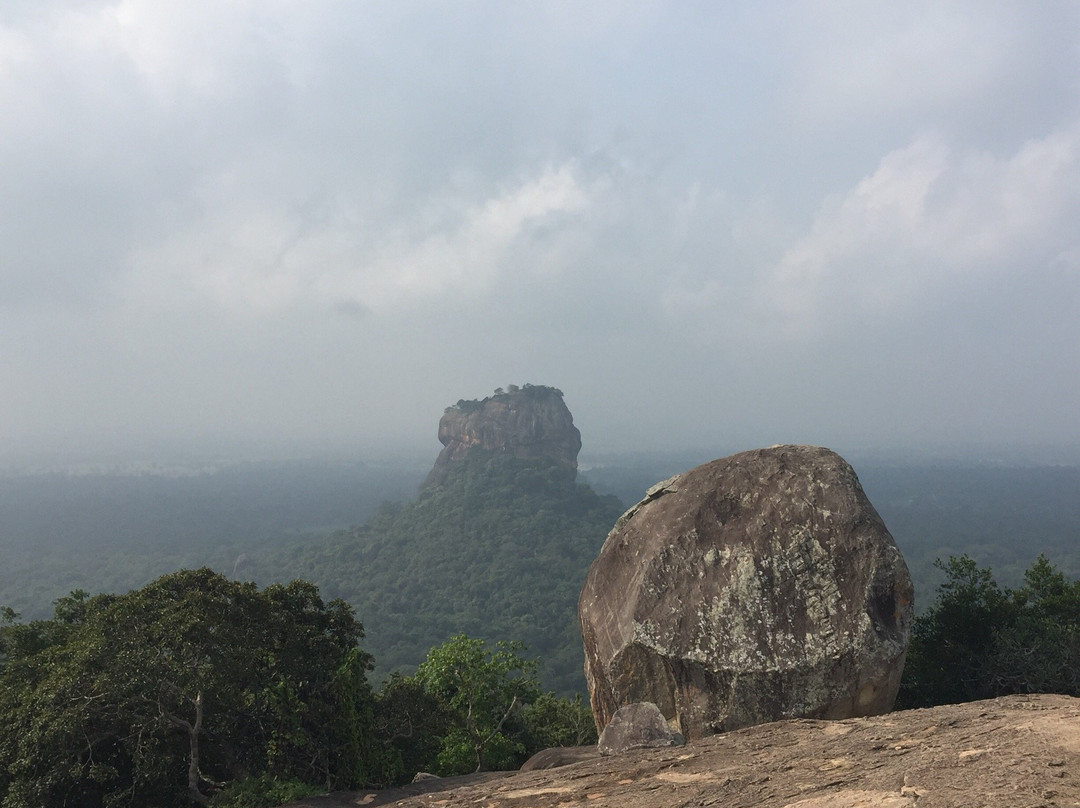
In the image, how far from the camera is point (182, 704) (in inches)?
520

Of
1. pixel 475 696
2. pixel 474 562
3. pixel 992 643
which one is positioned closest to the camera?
pixel 992 643

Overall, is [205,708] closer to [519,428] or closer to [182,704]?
[182,704]

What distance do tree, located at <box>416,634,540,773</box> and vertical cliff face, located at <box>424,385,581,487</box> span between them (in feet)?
434

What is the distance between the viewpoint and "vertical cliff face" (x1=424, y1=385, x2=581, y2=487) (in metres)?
154

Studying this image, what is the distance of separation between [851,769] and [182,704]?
13.6 meters

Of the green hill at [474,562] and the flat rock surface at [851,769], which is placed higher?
the flat rock surface at [851,769]

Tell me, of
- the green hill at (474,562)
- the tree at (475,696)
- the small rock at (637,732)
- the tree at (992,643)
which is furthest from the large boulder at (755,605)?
the green hill at (474,562)

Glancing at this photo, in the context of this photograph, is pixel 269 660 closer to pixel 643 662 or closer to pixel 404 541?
pixel 643 662

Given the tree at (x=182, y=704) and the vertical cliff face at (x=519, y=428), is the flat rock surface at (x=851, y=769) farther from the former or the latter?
the vertical cliff face at (x=519, y=428)

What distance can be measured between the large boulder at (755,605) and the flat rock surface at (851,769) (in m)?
1.74

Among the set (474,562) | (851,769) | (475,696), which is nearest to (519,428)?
(474,562)

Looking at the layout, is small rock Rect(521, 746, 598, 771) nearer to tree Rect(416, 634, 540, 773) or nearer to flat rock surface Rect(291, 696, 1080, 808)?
flat rock surface Rect(291, 696, 1080, 808)

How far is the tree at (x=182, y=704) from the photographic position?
463 inches

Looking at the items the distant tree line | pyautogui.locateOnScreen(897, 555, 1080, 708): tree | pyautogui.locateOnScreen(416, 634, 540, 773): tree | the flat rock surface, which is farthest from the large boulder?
pyautogui.locateOnScreen(897, 555, 1080, 708): tree
